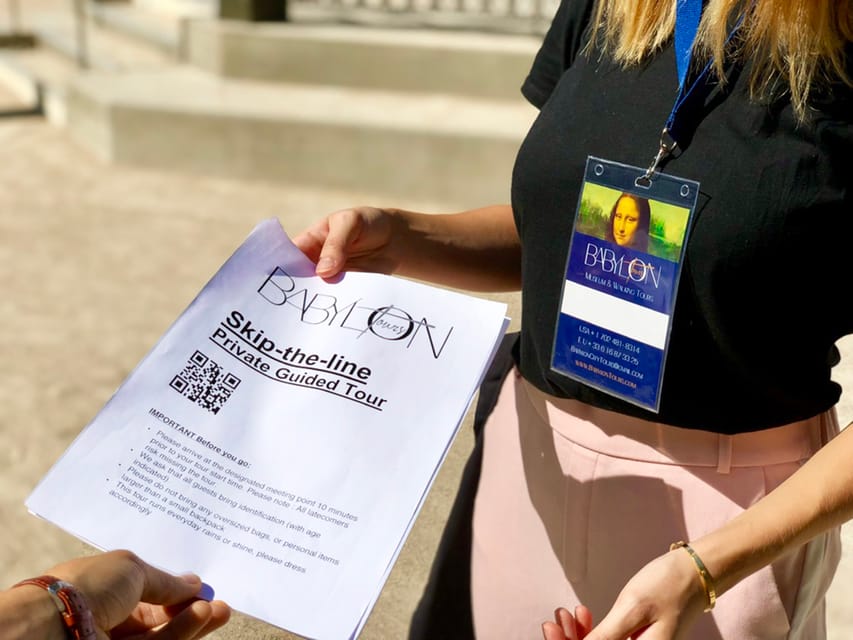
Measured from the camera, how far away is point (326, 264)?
111 cm

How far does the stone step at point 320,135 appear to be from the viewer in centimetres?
489

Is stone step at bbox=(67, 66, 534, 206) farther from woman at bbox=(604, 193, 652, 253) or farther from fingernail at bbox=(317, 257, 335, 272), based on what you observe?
woman at bbox=(604, 193, 652, 253)

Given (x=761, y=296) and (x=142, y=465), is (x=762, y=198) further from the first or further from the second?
(x=142, y=465)

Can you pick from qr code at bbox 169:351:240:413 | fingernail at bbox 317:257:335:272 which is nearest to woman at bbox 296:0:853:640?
fingernail at bbox 317:257:335:272

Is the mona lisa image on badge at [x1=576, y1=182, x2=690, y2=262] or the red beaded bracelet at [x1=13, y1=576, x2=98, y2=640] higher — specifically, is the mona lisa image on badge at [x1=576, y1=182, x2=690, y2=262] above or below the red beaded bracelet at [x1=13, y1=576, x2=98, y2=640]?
above

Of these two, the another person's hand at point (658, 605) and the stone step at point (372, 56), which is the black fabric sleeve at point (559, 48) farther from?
the stone step at point (372, 56)

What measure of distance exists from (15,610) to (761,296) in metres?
0.70

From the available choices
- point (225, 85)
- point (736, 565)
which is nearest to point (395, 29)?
point (225, 85)

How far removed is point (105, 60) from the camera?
661 centimetres

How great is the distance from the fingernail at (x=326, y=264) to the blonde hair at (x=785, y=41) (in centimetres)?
44

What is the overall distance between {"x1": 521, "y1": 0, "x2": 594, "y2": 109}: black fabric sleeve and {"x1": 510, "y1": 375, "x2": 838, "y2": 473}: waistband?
1.27 ft

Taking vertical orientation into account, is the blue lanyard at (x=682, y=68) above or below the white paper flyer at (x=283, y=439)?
above

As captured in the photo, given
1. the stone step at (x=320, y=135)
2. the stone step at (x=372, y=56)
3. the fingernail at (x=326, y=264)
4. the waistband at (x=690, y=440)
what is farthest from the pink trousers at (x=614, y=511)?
the stone step at (x=372, y=56)

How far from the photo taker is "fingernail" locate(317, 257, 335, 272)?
1.11 metres
